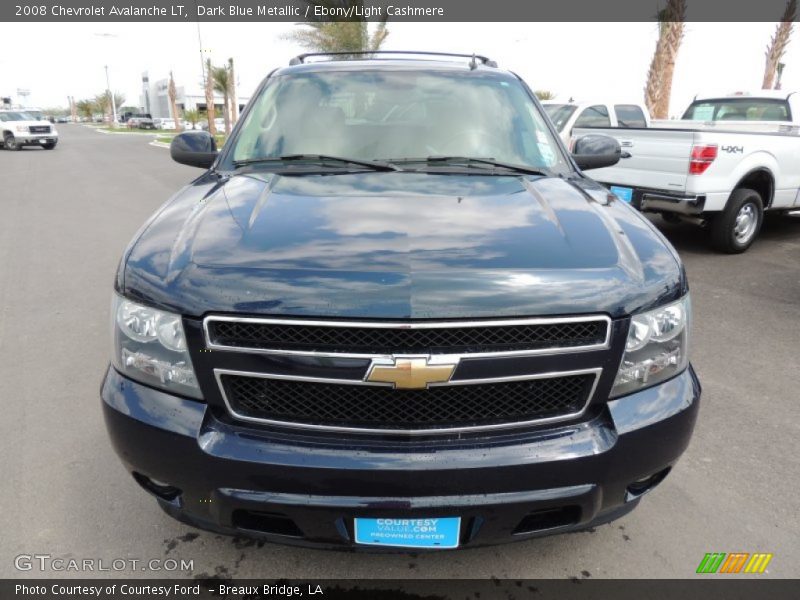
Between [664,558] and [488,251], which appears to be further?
[664,558]

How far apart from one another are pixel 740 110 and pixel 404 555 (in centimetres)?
1095

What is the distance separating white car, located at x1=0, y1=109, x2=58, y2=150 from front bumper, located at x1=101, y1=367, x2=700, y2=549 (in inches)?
1137

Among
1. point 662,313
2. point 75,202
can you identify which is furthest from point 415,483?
point 75,202

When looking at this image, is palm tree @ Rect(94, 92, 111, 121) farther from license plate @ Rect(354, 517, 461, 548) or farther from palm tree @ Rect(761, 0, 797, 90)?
license plate @ Rect(354, 517, 461, 548)

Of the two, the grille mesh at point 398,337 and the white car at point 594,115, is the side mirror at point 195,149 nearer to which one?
the grille mesh at point 398,337

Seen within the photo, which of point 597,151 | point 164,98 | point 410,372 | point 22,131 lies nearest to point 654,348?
point 410,372

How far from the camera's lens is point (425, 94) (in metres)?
3.39

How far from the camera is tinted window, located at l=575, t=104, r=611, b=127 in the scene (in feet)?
35.8

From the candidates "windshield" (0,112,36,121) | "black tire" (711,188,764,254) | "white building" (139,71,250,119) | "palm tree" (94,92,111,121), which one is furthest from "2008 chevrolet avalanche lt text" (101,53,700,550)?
"palm tree" (94,92,111,121)

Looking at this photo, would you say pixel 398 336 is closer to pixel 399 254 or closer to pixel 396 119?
pixel 399 254

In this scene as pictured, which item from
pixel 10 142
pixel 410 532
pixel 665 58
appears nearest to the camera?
pixel 410 532

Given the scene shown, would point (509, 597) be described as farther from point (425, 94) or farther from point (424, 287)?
point (425, 94)

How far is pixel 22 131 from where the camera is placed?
2561cm

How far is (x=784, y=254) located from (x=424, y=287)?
25.2 feet
